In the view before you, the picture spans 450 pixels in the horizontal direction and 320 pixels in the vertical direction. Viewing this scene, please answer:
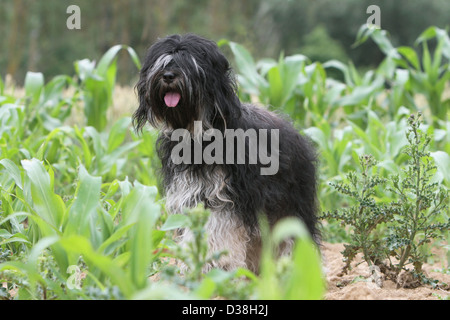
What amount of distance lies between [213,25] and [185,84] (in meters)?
18.6

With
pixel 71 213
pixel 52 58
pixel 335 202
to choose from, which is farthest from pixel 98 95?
pixel 52 58

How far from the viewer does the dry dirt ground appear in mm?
3611

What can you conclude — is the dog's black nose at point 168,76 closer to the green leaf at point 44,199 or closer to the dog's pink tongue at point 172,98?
the dog's pink tongue at point 172,98

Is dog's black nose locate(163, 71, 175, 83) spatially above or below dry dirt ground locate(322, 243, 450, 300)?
above

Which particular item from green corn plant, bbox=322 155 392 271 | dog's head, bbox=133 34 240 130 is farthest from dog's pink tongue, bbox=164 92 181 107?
green corn plant, bbox=322 155 392 271

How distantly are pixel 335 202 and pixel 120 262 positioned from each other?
379 centimetres

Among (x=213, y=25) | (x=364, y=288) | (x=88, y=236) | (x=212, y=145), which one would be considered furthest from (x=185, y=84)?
(x=213, y=25)

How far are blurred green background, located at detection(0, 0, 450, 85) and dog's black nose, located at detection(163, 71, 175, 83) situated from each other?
17646mm

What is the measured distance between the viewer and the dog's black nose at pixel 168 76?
3826 mm

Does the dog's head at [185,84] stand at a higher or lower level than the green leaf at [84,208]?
higher

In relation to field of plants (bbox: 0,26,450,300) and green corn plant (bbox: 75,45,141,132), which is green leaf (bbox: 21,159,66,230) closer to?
field of plants (bbox: 0,26,450,300)

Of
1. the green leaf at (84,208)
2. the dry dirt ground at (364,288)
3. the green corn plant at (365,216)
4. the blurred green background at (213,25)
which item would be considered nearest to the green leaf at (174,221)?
the green leaf at (84,208)

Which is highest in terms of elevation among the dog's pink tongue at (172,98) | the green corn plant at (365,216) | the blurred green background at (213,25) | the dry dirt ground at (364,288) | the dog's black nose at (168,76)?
the blurred green background at (213,25)
